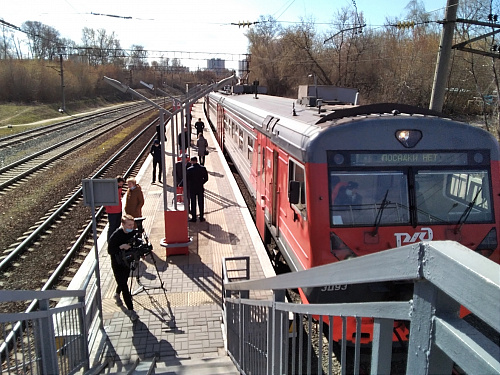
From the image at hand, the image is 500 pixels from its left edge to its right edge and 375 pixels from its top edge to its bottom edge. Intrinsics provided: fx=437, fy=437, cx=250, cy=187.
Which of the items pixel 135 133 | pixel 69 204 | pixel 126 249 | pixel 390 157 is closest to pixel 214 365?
pixel 126 249

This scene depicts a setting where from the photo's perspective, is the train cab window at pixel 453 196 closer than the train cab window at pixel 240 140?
Yes

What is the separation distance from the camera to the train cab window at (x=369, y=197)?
551 centimetres

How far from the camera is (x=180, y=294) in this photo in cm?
768

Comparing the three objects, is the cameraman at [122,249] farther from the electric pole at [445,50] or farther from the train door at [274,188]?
the electric pole at [445,50]

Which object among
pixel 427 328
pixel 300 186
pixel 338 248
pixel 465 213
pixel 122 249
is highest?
pixel 427 328

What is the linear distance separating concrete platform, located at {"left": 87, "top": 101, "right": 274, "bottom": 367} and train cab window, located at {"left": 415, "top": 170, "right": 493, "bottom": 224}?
10.3ft

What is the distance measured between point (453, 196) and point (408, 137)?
0.96m

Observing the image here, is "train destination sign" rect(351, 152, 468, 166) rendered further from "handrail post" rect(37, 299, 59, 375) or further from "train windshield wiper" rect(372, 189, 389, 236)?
"handrail post" rect(37, 299, 59, 375)

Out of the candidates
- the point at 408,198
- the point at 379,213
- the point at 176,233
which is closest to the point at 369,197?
the point at 379,213

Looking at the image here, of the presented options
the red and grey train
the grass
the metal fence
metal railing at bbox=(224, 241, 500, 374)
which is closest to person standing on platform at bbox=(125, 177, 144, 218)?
the metal fence

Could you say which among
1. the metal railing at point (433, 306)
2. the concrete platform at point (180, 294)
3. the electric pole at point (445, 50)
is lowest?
the concrete platform at point (180, 294)

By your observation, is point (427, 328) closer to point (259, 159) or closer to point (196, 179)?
point (259, 159)

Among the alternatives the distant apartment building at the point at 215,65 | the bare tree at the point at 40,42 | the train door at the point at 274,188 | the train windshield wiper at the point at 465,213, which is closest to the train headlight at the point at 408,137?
the train windshield wiper at the point at 465,213

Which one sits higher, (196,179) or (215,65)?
(215,65)
